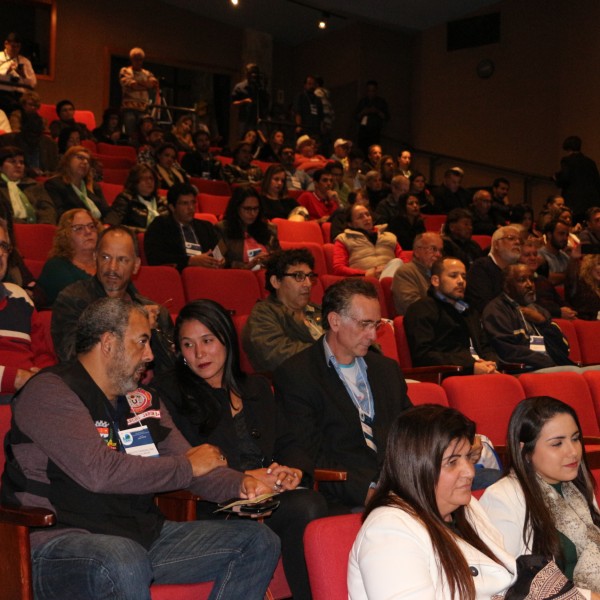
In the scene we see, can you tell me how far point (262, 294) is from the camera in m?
4.89

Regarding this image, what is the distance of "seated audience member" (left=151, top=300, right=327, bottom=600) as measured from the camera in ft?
9.04

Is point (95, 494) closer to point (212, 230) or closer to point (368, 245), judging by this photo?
point (212, 230)

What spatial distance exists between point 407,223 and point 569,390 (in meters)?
4.00

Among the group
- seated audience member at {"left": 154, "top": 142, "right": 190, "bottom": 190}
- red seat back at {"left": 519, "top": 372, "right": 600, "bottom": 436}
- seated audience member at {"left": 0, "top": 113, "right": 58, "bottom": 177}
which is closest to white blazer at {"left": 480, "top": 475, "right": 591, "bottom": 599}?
red seat back at {"left": 519, "top": 372, "right": 600, "bottom": 436}

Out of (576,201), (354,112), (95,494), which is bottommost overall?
(95,494)

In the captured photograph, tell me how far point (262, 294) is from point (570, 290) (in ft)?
7.98

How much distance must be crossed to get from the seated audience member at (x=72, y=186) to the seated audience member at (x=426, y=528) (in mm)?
4203

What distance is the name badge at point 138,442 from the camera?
7.87ft

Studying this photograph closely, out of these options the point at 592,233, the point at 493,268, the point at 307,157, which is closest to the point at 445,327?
the point at 493,268

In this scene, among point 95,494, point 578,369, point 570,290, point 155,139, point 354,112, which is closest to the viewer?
point 95,494

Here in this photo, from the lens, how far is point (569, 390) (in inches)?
148

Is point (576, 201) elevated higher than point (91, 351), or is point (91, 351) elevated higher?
point (576, 201)

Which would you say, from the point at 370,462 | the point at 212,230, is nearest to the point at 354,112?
the point at 212,230

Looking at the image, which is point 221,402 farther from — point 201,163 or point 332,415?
point 201,163
